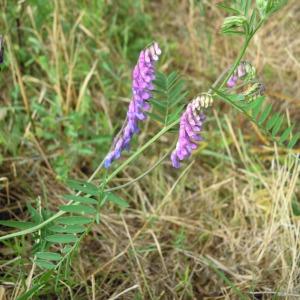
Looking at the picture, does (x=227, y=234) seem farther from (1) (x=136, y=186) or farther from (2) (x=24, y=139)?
(2) (x=24, y=139)

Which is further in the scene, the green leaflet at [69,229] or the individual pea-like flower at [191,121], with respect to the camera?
the green leaflet at [69,229]

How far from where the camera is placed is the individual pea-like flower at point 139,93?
1.40 m

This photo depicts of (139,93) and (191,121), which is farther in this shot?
(139,93)

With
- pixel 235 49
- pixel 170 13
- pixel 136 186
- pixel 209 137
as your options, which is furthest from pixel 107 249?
pixel 170 13

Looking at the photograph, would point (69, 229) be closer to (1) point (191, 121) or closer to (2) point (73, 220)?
(2) point (73, 220)

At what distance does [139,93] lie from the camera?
147 centimetres

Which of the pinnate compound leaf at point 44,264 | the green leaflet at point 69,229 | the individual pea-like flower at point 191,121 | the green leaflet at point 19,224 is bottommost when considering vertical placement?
the pinnate compound leaf at point 44,264

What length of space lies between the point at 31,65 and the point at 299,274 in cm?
150

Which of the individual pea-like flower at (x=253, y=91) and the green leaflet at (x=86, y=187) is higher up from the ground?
the individual pea-like flower at (x=253, y=91)

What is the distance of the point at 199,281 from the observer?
193 centimetres

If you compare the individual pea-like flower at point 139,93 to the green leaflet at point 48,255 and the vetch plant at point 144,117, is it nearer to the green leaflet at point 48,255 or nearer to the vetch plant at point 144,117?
the vetch plant at point 144,117

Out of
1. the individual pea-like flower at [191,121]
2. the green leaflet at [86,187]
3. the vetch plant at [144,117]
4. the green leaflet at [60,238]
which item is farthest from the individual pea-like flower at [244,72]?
the green leaflet at [60,238]

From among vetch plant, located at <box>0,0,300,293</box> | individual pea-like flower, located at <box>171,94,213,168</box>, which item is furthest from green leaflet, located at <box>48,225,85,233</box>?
individual pea-like flower, located at <box>171,94,213,168</box>

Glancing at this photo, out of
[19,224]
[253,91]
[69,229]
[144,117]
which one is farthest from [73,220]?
[253,91]
